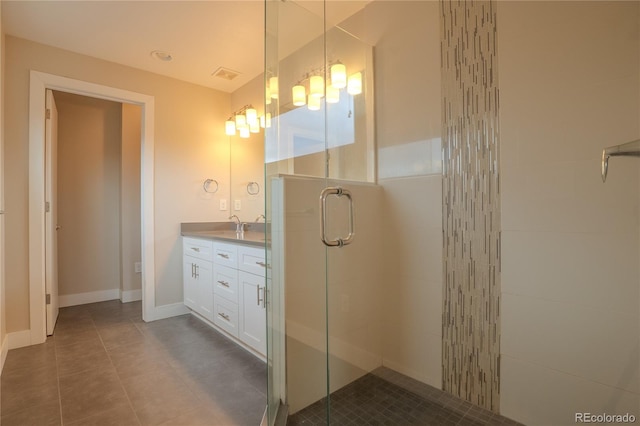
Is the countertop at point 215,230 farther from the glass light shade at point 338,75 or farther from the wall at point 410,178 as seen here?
the glass light shade at point 338,75

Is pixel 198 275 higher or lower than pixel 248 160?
lower

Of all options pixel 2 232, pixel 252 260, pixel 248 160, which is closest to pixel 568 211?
pixel 252 260

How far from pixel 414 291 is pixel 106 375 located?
6.58 ft

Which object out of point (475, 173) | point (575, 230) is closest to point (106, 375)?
point (475, 173)

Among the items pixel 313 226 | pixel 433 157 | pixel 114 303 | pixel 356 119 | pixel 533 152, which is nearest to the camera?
pixel 533 152

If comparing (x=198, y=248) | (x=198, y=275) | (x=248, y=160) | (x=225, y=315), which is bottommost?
(x=225, y=315)

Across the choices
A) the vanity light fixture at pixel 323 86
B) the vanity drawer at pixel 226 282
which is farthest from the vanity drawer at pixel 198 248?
the vanity light fixture at pixel 323 86

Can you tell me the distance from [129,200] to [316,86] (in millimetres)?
2962

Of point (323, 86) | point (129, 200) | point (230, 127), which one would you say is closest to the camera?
point (323, 86)

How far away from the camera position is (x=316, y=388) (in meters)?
1.58

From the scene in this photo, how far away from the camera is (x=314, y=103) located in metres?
1.82

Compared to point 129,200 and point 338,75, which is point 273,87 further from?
point 129,200

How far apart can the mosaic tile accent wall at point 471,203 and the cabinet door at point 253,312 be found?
1091 millimetres

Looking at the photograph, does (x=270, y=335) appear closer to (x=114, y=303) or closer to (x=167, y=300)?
(x=167, y=300)
